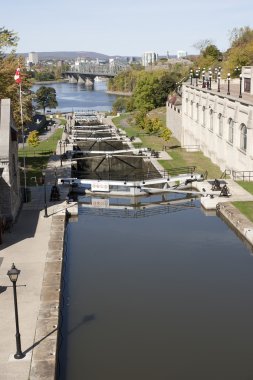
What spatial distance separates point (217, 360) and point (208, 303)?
440 centimetres

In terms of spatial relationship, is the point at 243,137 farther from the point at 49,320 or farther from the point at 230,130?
the point at 49,320

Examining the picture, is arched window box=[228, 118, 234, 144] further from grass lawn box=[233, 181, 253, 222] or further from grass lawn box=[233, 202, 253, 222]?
grass lawn box=[233, 202, 253, 222]

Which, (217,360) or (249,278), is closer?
(217,360)

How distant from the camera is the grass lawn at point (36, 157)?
46.1 meters

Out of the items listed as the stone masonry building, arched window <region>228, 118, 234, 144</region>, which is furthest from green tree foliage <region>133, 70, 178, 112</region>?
arched window <region>228, 118, 234, 144</region>

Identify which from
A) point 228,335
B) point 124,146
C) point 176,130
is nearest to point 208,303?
point 228,335

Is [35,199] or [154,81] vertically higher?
[154,81]

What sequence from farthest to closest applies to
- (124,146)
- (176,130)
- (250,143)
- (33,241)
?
(176,130) < (124,146) < (250,143) < (33,241)

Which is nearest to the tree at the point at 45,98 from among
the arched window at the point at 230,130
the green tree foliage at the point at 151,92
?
the green tree foliage at the point at 151,92

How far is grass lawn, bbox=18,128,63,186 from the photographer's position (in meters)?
46.1

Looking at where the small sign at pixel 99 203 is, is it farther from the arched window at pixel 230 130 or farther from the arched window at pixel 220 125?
the arched window at pixel 220 125

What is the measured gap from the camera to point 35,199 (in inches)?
1471

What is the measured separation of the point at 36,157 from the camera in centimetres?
5781

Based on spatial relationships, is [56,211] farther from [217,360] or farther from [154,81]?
[154,81]
